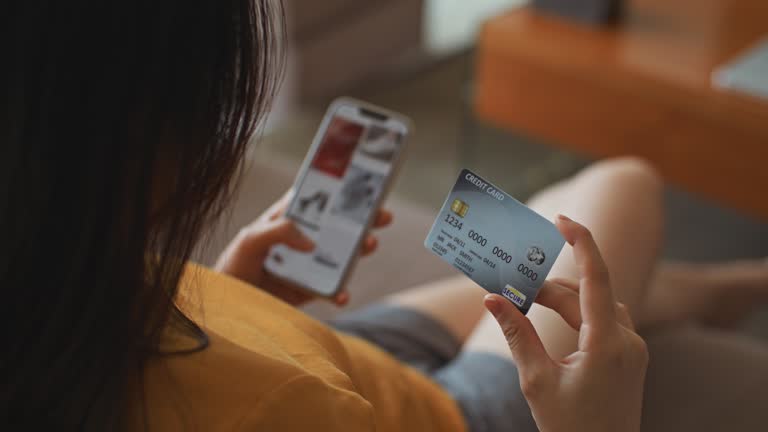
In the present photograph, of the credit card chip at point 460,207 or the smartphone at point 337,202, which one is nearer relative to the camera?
the credit card chip at point 460,207

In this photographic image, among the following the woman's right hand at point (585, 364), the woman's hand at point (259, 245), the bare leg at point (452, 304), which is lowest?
the bare leg at point (452, 304)

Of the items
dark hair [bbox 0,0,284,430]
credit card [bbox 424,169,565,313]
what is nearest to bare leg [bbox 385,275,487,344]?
credit card [bbox 424,169,565,313]

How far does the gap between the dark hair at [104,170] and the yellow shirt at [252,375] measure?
0.03m

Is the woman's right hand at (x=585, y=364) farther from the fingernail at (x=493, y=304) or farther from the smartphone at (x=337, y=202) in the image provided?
the smartphone at (x=337, y=202)

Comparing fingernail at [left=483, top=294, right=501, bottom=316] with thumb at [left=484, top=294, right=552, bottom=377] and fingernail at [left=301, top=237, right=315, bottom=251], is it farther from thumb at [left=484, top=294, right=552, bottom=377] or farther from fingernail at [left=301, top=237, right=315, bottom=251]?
fingernail at [left=301, top=237, right=315, bottom=251]

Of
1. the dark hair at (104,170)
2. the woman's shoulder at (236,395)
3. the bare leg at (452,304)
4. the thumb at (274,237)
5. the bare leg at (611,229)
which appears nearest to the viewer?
the dark hair at (104,170)

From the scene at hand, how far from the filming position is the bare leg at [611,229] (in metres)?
0.81

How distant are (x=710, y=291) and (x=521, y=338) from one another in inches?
31.6

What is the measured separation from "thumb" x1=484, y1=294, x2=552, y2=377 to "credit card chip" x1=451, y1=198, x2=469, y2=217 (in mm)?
73

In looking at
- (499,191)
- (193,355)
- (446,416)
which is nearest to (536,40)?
(446,416)

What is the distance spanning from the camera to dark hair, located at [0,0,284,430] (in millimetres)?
474

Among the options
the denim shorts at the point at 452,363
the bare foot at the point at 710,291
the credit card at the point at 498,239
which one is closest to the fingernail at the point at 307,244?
the denim shorts at the point at 452,363

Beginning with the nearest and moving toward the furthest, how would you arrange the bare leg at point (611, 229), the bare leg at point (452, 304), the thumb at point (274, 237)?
the bare leg at point (611, 229) < the thumb at point (274, 237) < the bare leg at point (452, 304)

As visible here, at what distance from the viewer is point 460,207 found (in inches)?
25.9
